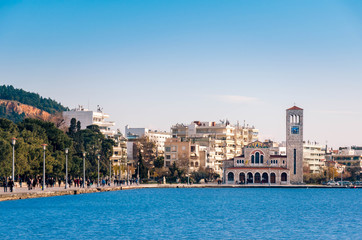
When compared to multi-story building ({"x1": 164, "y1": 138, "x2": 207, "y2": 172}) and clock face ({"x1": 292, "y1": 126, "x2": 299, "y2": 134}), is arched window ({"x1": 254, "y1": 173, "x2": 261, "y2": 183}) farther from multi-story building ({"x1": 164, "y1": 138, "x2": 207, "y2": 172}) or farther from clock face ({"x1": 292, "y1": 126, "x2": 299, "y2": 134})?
multi-story building ({"x1": 164, "y1": 138, "x2": 207, "y2": 172})

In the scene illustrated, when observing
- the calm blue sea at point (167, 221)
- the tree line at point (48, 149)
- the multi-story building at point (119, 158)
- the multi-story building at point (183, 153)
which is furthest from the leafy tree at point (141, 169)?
the calm blue sea at point (167, 221)

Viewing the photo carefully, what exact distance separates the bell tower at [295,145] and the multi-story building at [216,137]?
2221 centimetres

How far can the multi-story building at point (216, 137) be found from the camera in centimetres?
17050

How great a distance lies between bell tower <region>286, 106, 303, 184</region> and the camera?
483 feet

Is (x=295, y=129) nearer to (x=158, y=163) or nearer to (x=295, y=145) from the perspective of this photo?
(x=295, y=145)

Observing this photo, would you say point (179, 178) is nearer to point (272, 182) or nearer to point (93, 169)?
point (272, 182)

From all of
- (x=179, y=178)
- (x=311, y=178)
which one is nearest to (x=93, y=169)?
(x=179, y=178)

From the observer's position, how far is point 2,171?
76.0 m

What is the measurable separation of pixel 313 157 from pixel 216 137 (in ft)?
82.6

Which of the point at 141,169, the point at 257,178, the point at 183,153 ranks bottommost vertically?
the point at 257,178

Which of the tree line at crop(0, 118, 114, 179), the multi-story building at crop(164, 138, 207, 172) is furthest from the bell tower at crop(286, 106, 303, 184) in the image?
the tree line at crop(0, 118, 114, 179)

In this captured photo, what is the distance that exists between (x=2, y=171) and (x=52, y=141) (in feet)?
82.8

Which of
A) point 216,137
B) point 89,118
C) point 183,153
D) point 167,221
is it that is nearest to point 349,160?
point 216,137

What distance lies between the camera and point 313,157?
185625mm
